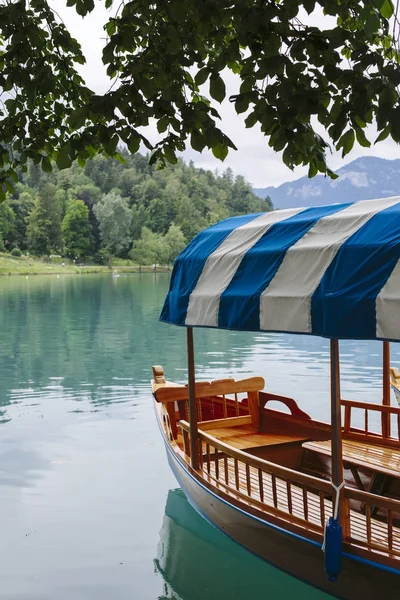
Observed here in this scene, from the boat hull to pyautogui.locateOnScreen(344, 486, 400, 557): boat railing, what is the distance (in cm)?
12

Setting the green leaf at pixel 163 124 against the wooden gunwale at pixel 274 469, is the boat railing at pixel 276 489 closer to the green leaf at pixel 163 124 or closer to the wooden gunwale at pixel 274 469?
the wooden gunwale at pixel 274 469

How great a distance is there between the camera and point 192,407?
654cm

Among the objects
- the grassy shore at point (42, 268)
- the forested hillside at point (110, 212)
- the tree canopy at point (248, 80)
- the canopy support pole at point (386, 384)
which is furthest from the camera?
the forested hillside at point (110, 212)

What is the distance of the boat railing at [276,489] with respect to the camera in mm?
5055

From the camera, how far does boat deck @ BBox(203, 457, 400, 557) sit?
4818 mm

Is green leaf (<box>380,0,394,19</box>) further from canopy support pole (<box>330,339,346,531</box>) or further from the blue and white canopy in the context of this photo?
canopy support pole (<box>330,339,346,531</box>)

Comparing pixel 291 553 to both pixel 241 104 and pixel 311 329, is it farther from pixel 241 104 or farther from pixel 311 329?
pixel 241 104

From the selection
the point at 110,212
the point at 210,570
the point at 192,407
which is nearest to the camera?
the point at 192,407

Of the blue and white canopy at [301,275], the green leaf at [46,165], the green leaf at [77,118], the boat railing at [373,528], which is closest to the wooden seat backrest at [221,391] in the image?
the blue and white canopy at [301,275]

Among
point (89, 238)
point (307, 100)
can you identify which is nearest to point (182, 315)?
point (307, 100)

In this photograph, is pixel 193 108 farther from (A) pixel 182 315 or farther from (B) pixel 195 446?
(B) pixel 195 446

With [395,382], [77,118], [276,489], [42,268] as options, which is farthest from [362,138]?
[42,268]

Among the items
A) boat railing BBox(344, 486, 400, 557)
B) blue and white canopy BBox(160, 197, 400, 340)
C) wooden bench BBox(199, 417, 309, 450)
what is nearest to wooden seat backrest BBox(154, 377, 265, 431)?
wooden bench BBox(199, 417, 309, 450)

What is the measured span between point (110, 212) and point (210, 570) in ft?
336
